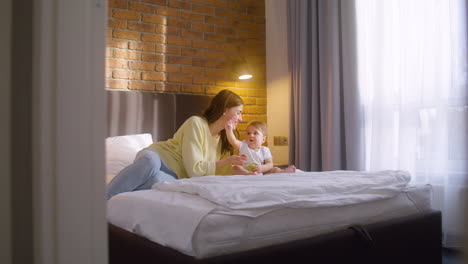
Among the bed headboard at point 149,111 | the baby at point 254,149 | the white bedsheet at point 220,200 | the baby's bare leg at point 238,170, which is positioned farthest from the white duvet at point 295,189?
the bed headboard at point 149,111

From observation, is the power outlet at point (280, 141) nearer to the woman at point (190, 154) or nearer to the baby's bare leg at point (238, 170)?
the woman at point (190, 154)

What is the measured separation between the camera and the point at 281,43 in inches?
166

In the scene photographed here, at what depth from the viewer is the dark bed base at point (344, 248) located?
3.97ft

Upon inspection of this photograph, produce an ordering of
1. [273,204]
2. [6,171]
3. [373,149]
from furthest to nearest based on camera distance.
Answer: [373,149]
[273,204]
[6,171]

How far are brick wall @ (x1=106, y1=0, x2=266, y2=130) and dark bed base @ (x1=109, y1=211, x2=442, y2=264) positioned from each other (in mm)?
2179

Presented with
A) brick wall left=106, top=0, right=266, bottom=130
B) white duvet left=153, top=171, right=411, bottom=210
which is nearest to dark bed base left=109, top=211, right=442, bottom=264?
white duvet left=153, top=171, right=411, bottom=210

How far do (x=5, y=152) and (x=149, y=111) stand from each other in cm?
290

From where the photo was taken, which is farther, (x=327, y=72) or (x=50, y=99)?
(x=327, y=72)

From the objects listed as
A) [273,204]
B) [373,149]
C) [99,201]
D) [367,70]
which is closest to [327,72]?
[367,70]

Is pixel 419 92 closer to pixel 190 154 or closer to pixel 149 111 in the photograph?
pixel 190 154

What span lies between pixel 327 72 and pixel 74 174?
3.15 metres

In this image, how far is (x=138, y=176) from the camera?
2.04m

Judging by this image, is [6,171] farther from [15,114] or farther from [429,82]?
[429,82]

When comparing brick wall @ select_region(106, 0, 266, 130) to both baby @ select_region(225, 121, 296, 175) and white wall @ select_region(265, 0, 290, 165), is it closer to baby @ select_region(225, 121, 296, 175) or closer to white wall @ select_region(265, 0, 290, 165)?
white wall @ select_region(265, 0, 290, 165)
